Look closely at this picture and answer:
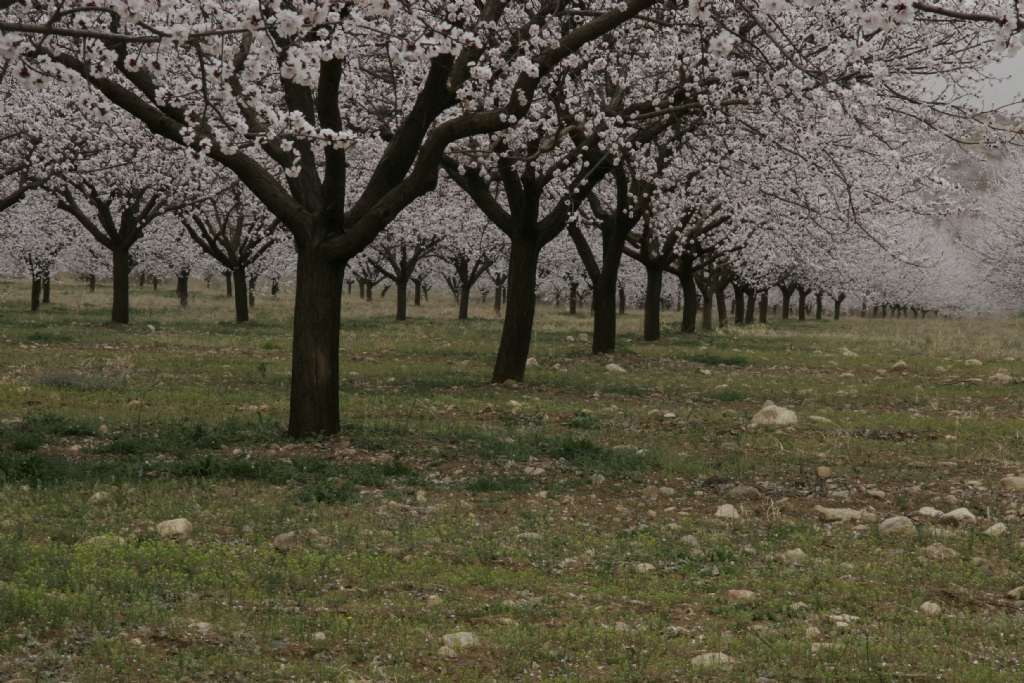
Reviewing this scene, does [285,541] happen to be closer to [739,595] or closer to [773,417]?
[739,595]

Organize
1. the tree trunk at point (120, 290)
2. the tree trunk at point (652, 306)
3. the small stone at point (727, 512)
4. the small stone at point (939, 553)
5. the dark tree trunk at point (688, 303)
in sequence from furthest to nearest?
the dark tree trunk at point (688, 303) < the tree trunk at point (652, 306) < the tree trunk at point (120, 290) < the small stone at point (727, 512) < the small stone at point (939, 553)

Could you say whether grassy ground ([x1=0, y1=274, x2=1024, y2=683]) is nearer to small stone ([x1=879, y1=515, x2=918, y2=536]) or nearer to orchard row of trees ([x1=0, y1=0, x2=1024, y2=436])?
small stone ([x1=879, y1=515, x2=918, y2=536])

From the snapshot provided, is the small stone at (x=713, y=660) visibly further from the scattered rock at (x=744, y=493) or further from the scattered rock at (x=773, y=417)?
the scattered rock at (x=773, y=417)

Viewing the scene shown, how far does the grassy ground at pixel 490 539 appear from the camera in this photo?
16.0 feet

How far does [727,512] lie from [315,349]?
5.47 m

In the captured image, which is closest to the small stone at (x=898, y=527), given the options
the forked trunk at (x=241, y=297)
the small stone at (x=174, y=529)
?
the small stone at (x=174, y=529)

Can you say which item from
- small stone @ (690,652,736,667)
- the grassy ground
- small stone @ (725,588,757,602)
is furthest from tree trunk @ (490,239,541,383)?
small stone @ (690,652,736,667)

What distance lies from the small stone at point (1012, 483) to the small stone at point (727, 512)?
3176 mm

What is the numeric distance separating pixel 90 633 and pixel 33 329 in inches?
971

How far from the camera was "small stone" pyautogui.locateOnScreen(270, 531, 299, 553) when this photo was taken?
6.66 m

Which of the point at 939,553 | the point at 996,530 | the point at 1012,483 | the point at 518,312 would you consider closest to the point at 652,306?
the point at 518,312

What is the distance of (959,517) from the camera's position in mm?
7816

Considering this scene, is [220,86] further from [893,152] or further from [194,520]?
[893,152]

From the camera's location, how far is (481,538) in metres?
7.12
